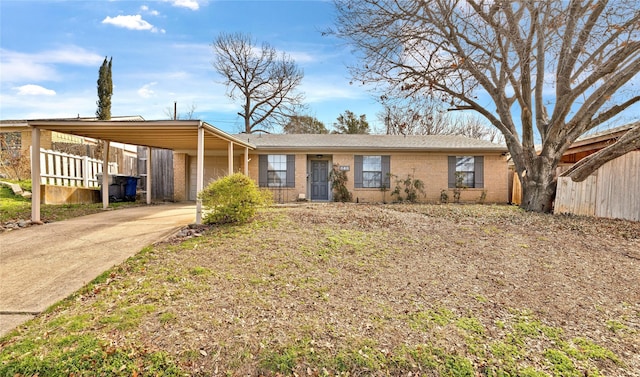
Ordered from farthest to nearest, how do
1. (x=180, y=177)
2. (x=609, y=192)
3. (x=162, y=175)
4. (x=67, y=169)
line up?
(x=162, y=175)
(x=180, y=177)
(x=67, y=169)
(x=609, y=192)

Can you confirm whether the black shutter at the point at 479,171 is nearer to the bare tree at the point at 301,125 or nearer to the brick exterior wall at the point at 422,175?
the brick exterior wall at the point at 422,175

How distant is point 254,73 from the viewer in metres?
25.2

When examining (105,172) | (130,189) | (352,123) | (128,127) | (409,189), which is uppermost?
(352,123)

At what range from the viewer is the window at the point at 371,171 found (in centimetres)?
1395

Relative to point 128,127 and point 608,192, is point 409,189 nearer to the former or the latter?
point 608,192

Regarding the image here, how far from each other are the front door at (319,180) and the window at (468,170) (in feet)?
18.4

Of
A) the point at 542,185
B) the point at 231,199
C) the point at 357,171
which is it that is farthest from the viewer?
the point at 357,171

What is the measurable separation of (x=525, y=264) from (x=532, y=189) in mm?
6876

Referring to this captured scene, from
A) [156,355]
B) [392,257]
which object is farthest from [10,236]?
[392,257]

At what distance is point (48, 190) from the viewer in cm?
1070

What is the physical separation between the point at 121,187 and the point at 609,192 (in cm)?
1697

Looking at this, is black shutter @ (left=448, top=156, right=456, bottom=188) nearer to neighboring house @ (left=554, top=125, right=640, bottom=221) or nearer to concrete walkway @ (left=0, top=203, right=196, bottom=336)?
neighboring house @ (left=554, top=125, right=640, bottom=221)

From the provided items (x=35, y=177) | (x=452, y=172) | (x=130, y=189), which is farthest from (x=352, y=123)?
(x=35, y=177)

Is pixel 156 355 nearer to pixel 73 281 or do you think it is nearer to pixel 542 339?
pixel 73 281
